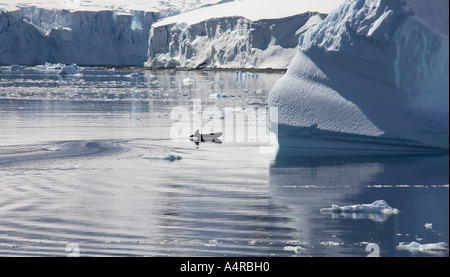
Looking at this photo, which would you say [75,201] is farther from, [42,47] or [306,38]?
[42,47]

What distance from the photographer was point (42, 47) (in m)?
51.1

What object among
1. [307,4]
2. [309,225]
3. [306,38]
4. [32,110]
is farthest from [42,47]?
[309,225]

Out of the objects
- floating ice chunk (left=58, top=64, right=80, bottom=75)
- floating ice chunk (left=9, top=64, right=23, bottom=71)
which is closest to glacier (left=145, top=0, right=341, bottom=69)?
floating ice chunk (left=58, top=64, right=80, bottom=75)

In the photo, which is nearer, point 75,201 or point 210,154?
point 75,201

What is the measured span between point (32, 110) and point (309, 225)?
13038 mm

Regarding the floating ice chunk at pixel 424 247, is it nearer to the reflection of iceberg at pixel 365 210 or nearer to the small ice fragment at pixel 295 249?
the small ice fragment at pixel 295 249

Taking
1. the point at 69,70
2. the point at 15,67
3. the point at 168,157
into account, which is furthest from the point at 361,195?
the point at 15,67

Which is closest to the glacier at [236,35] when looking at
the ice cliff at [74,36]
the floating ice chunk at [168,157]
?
the ice cliff at [74,36]

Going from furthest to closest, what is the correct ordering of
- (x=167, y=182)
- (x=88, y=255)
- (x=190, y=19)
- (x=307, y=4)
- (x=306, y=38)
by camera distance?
(x=190, y=19) → (x=307, y=4) → (x=306, y=38) → (x=167, y=182) → (x=88, y=255)

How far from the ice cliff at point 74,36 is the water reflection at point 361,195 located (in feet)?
138

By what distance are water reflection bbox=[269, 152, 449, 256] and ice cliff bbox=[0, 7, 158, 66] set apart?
42.0 metres

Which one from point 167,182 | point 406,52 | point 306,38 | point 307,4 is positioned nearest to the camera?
point 167,182

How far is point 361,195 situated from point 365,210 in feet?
2.51

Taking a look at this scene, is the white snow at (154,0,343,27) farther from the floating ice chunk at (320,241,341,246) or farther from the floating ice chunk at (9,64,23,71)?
the floating ice chunk at (320,241,341,246)
